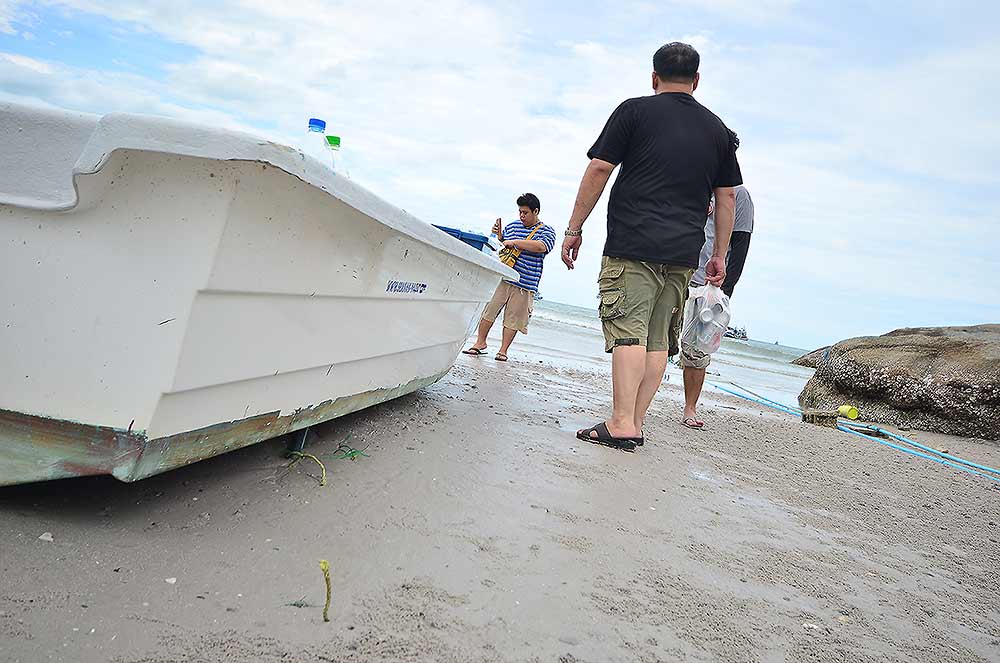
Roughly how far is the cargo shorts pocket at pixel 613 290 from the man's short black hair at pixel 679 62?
0.94m

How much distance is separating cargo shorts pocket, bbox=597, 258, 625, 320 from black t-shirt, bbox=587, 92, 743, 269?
0.06 meters

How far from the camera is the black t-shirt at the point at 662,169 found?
348cm

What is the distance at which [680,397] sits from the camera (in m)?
7.39

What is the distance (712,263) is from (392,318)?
1.97 metres

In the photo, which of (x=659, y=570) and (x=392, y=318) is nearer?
(x=659, y=570)

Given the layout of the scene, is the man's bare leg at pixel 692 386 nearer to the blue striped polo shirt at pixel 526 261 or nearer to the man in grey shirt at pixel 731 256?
the man in grey shirt at pixel 731 256

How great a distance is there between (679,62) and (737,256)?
162 centimetres

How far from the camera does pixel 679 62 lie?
3.57 m

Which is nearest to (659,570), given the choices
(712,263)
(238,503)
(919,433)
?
(238,503)

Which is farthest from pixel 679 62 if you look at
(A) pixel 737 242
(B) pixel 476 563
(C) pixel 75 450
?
(C) pixel 75 450

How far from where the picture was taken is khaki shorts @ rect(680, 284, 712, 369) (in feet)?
15.0

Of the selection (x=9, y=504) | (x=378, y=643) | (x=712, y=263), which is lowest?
(x=9, y=504)

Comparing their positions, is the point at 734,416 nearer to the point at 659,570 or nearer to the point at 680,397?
the point at 680,397

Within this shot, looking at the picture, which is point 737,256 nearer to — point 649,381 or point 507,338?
point 649,381
